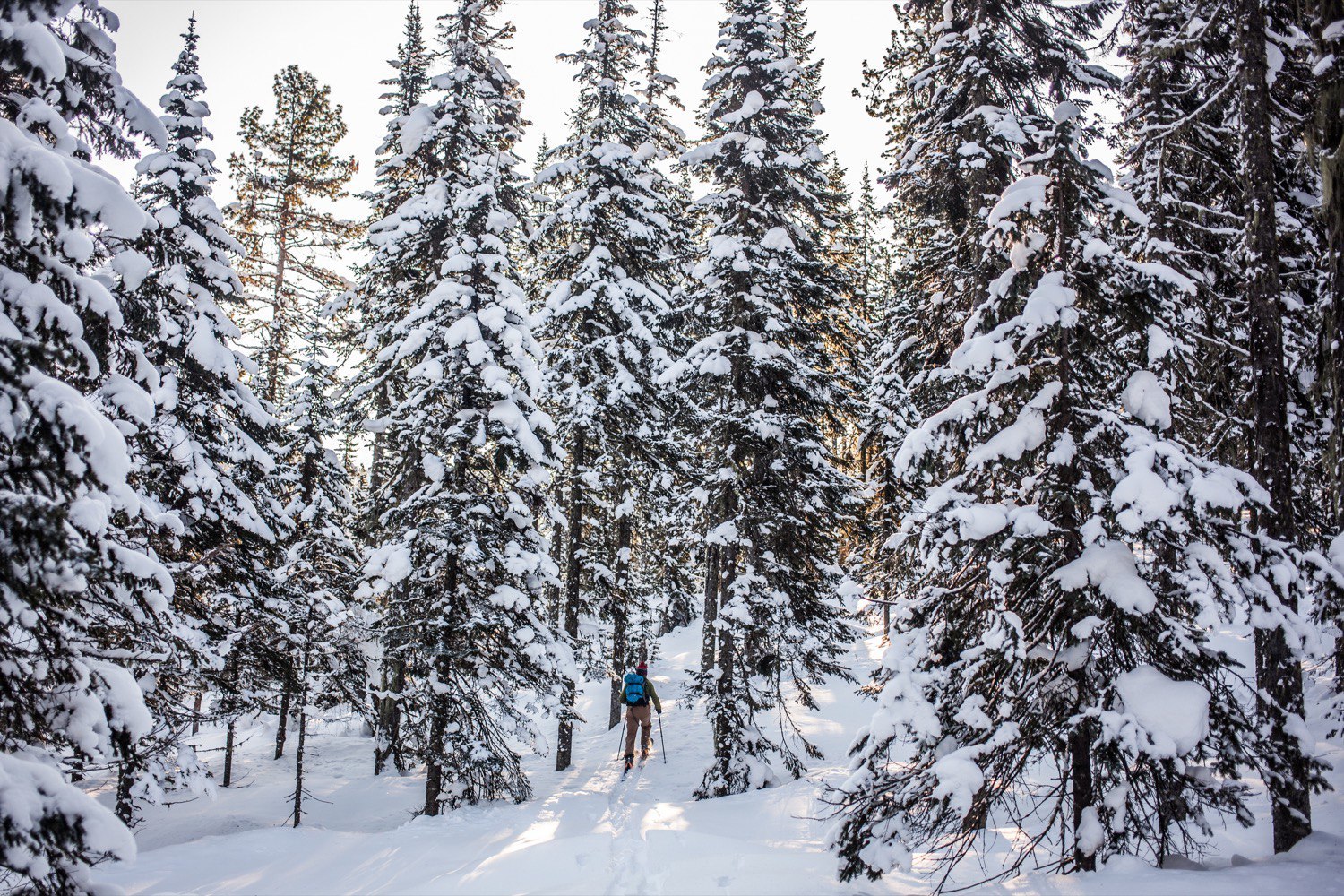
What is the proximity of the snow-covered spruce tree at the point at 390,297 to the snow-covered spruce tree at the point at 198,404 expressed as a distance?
8.54 ft

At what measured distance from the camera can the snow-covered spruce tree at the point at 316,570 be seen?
1522 centimetres

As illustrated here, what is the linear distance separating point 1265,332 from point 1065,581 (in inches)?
215

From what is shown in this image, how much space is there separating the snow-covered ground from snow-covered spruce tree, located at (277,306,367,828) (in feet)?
10.9

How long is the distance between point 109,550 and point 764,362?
10873 mm

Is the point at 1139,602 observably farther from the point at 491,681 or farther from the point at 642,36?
the point at 642,36

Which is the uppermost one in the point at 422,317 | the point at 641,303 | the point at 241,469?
the point at 641,303

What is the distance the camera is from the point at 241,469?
13.1 m

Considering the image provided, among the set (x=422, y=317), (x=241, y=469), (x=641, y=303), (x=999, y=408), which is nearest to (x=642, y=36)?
(x=641, y=303)

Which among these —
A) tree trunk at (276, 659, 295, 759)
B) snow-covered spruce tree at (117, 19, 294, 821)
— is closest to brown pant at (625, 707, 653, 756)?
tree trunk at (276, 659, 295, 759)

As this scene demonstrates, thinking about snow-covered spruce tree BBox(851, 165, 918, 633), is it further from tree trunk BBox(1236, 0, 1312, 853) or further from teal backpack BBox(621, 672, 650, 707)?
teal backpack BBox(621, 672, 650, 707)

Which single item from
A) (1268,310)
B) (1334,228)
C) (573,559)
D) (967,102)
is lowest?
(573,559)

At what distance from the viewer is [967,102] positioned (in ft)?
36.7

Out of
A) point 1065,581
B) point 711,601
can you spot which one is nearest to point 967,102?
point 1065,581

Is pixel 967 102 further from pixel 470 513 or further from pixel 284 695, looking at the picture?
pixel 284 695
